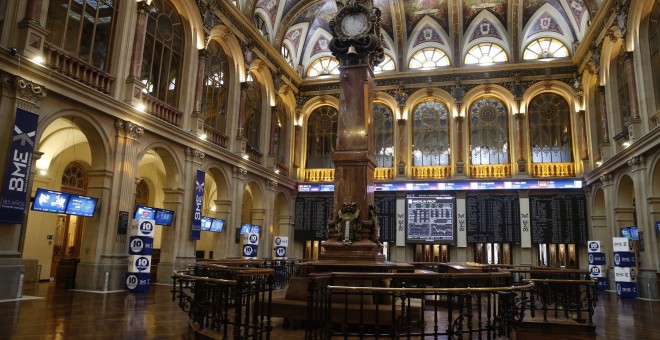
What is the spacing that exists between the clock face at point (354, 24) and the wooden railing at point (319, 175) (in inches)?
578

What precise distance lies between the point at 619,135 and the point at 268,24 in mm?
15414

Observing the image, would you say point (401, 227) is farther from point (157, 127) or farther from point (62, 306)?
point (62, 306)

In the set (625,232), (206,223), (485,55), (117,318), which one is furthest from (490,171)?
(117,318)

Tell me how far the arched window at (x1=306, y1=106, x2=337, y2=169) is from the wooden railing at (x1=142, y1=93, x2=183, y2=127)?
34.1ft

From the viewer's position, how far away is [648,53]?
14.7 meters

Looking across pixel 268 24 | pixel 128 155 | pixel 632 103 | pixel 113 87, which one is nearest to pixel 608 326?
pixel 632 103

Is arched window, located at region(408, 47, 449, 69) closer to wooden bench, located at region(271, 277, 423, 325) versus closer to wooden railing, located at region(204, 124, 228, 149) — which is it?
wooden railing, located at region(204, 124, 228, 149)

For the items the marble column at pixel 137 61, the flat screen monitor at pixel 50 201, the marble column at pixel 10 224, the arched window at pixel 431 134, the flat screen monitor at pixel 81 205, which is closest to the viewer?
the marble column at pixel 10 224

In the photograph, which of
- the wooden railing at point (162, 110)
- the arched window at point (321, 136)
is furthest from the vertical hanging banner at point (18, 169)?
the arched window at point (321, 136)

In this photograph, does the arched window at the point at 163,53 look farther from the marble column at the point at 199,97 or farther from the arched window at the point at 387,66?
the arched window at the point at 387,66

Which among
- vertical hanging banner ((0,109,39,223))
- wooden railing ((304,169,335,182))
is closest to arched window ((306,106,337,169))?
wooden railing ((304,169,335,182))

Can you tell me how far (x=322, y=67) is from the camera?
25.7m

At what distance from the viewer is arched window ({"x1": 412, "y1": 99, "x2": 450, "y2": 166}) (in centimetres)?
2322

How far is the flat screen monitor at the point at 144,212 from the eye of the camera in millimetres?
13109
